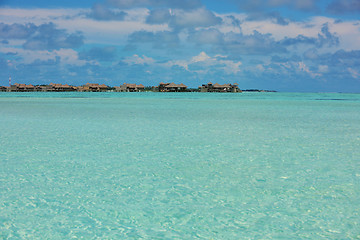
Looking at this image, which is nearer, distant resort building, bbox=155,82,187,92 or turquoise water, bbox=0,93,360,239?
turquoise water, bbox=0,93,360,239

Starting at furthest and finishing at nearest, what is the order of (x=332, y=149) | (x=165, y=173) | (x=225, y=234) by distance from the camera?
(x=332, y=149), (x=165, y=173), (x=225, y=234)

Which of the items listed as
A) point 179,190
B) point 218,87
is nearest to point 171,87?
point 218,87

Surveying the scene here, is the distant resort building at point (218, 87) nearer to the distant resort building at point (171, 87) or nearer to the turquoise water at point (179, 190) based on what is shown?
the distant resort building at point (171, 87)

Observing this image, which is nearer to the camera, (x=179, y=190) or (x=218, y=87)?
(x=179, y=190)

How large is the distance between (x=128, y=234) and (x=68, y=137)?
334 inches

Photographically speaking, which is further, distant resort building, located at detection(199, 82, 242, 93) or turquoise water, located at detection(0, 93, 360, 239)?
distant resort building, located at detection(199, 82, 242, 93)

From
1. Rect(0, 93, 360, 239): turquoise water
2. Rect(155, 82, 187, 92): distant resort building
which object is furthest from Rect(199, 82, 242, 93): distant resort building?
Rect(0, 93, 360, 239): turquoise water

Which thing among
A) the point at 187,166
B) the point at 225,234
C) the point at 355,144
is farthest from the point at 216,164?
the point at 355,144

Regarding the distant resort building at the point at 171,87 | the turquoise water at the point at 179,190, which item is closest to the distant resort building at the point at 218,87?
the distant resort building at the point at 171,87

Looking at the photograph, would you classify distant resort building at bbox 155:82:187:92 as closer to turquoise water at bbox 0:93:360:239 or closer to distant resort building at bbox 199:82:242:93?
distant resort building at bbox 199:82:242:93

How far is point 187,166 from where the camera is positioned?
7863 mm

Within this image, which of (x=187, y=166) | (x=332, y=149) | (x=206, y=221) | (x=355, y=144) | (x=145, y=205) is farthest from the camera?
(x=355, y=144)

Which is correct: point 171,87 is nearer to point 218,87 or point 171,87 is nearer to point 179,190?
point 218,87

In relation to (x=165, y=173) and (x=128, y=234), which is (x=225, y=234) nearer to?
(x=128, y=234)
